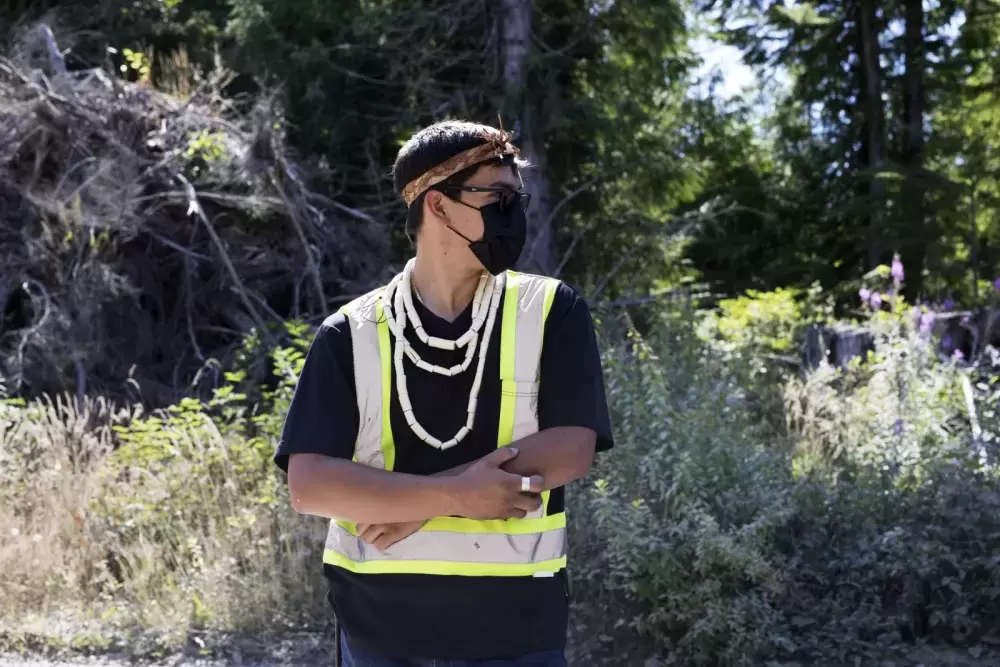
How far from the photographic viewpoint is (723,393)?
21.0 ft

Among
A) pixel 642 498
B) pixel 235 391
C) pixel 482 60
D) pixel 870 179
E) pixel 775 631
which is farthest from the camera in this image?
pixel 870 179

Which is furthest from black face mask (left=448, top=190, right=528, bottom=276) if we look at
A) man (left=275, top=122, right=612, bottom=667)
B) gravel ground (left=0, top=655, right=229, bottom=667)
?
gravel ground (left=0, top=655, right=229, bottom=667)

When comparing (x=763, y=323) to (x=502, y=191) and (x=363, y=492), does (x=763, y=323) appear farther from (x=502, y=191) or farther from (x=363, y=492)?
(x=363, y=492)

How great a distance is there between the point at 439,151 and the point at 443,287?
0.93 ft

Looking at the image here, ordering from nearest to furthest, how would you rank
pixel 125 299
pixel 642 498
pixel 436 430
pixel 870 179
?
pixel 436 430 < pixel 642 498 < pixel 125 299 < pixel 870 179

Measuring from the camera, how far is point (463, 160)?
2352 millimetres

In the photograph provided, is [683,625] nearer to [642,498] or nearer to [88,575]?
[642,498]

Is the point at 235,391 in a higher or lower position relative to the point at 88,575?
higher

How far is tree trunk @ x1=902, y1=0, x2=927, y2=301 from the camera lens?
15969 mm

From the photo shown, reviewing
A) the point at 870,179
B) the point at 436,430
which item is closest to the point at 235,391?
the point at 436,430

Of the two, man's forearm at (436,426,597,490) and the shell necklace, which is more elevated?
the shell necklace

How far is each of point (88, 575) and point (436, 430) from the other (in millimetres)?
4843

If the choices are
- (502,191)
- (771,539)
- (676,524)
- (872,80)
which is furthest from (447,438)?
(872,80)

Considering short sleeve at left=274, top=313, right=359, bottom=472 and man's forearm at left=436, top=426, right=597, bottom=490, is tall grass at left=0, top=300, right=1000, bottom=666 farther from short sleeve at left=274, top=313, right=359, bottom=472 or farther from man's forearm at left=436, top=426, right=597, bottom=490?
short sleeve at left=274, top=313, right=359, bottom=472
